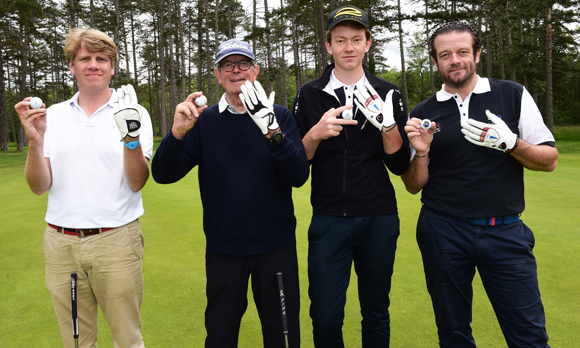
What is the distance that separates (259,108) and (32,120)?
1315 mm

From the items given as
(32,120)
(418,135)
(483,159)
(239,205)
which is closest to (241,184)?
(239,205)

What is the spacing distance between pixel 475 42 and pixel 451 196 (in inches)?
39.2

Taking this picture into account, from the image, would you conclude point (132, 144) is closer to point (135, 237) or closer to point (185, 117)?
point (185, 117)

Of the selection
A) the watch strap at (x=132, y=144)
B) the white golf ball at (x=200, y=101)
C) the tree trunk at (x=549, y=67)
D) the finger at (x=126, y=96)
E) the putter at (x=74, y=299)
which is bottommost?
the putter at (x=74, y=299)

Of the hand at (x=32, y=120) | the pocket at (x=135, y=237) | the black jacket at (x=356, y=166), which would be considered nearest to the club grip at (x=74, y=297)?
the pocket at (x=135, y=237)

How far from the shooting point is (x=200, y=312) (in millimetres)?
3447

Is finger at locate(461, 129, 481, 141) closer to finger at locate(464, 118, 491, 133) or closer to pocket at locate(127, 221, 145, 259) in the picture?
finger at locate(464, 118, 491, 133)

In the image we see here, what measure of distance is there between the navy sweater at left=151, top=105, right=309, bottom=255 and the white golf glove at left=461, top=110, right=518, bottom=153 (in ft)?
3.25

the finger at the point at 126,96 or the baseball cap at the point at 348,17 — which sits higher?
the baseball cap at the point at 348,17

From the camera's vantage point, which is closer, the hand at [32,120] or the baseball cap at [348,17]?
the hand at [32,120]

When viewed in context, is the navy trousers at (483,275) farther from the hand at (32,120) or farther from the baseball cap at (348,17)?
the hand at (32,120)

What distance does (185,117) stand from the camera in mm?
2334

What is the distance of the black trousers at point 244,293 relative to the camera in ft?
7.93

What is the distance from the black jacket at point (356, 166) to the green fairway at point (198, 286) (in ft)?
3.44
